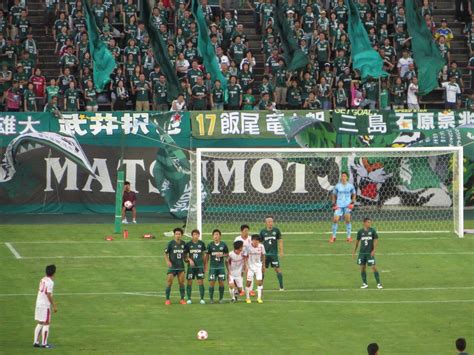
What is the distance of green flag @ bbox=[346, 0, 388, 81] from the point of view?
50.2 meters

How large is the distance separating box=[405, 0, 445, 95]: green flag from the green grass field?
9610 mm

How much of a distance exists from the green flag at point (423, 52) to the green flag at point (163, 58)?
31.6 ft

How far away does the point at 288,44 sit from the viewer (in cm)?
5072

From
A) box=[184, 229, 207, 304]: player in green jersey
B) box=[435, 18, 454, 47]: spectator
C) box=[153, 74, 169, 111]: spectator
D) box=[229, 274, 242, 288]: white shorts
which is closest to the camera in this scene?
box=[184, 229, 207, 304]: player in green jersey

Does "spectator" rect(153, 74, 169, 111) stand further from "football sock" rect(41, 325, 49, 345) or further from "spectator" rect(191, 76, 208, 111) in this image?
"football sock" rect(41, 325, 49, 345)

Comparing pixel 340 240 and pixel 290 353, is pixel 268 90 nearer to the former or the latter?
pixel 340 240

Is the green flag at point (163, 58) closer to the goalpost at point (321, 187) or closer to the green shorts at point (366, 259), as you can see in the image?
the goalpost at point (321, 187)

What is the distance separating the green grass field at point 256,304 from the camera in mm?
27453

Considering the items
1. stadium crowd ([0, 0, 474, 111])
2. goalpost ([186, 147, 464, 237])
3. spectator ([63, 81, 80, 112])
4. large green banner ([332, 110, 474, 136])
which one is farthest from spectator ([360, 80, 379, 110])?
spectator ([63, 81, 80, 112])

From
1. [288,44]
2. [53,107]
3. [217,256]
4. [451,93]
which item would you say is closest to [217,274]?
[217,256]

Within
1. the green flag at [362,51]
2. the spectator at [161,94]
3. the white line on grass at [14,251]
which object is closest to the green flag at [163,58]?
the spectator at [161,94]

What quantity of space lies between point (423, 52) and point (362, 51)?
2.58 m

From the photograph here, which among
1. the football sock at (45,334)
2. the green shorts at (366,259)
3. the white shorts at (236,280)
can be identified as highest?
the green shorts at (366,259)

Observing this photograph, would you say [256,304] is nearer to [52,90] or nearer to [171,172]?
[171,172]
